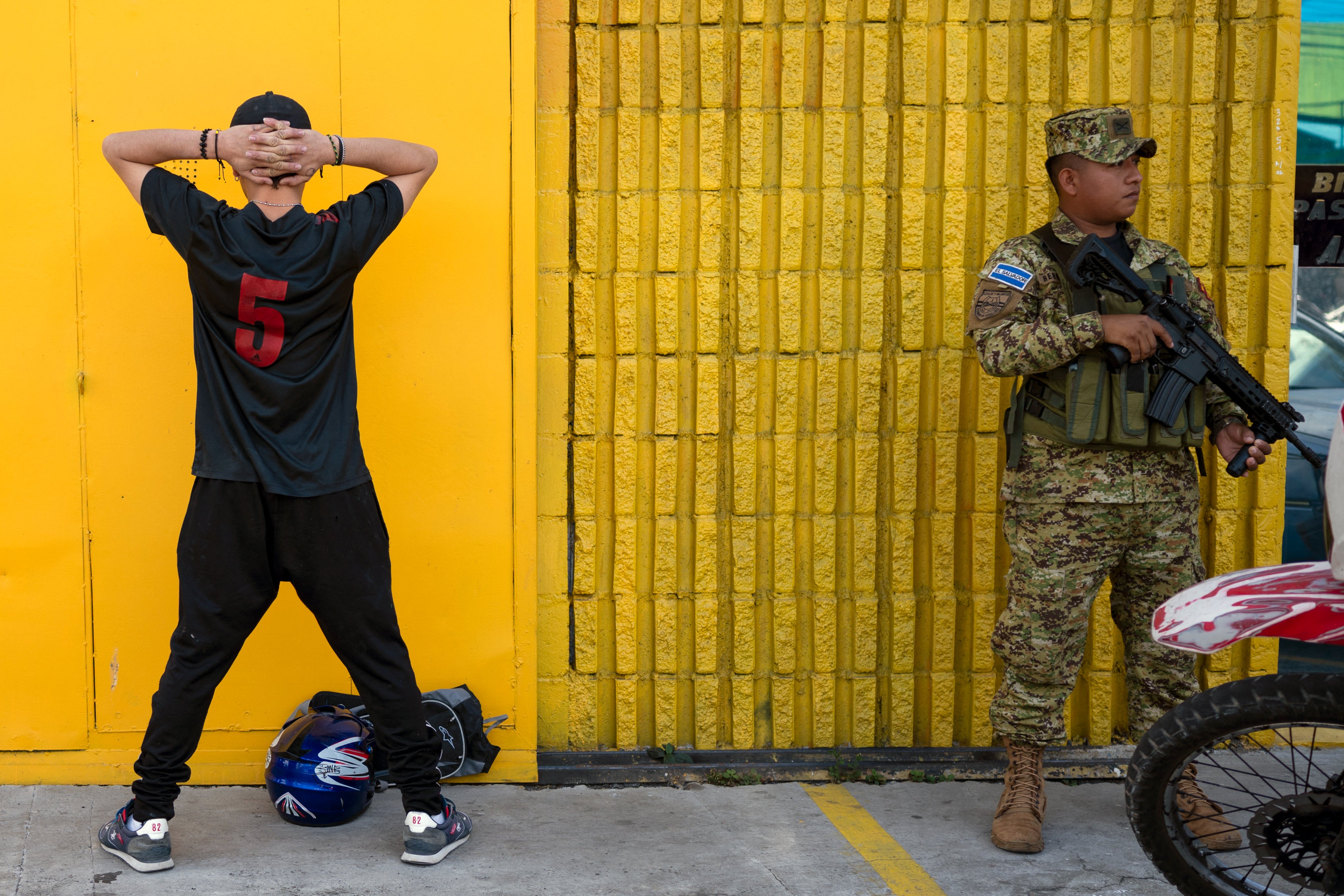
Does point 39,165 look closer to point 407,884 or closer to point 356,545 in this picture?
point 356,545

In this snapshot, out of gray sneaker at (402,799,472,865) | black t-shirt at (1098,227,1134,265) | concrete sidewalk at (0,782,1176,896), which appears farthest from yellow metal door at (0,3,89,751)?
black t-shirt at (1098,227,1134,265)

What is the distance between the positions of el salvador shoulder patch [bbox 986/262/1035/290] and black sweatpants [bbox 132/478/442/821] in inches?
73.7

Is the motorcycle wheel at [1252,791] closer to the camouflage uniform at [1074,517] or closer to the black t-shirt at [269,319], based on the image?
the camouflage uniform at [1074,517]

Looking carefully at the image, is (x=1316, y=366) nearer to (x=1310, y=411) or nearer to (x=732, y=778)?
(x=1310, y=411)

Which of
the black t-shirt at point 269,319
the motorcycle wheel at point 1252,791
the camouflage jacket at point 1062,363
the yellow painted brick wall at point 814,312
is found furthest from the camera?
the yellow painted brick wall at point 814,312

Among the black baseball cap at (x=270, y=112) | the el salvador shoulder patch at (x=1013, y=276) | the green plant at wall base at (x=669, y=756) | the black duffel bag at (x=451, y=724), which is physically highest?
the black baseball cap at (x=270, y=112)

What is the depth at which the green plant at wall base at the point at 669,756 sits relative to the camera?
4184 millimetres

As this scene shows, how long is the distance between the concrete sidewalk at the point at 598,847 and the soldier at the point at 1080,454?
0.23m

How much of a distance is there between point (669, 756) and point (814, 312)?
1.59 meters

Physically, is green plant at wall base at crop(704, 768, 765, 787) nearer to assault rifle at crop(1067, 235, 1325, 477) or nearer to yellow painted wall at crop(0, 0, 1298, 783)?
yellow painted wall at crop(0, 0, 1298, 783)

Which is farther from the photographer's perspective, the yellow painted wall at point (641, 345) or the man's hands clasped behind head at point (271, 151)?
the yellow painted wall at point (641, 345)

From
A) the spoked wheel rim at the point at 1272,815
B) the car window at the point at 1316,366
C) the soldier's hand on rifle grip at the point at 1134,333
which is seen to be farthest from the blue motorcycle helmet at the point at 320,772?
the car window at the point at 1316,366

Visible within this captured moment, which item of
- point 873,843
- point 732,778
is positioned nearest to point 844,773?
point 732,778

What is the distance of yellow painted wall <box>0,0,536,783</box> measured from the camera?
3.76 metres
